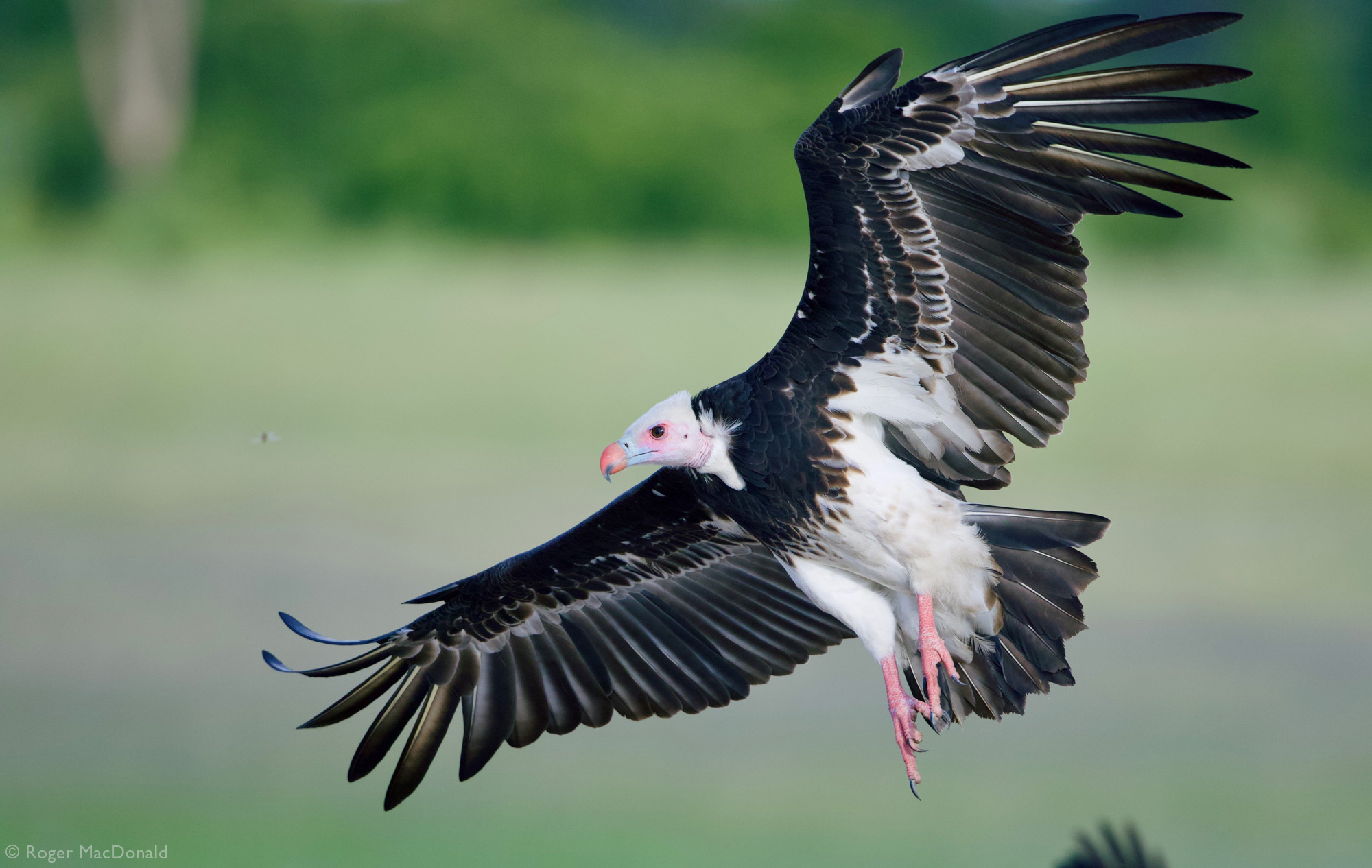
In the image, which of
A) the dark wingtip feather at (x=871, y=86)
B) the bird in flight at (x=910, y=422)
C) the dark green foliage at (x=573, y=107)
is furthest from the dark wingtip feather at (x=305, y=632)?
the dark green foliage at (x=573, y=107)

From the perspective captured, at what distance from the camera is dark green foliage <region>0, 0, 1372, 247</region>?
15.9 metres

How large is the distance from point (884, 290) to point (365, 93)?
12998mm

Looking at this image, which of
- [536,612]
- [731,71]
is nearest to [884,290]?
[536,612]

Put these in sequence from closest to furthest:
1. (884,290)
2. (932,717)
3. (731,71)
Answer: (884,290)
(932,717)
(731,71)

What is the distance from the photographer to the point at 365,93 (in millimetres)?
15992

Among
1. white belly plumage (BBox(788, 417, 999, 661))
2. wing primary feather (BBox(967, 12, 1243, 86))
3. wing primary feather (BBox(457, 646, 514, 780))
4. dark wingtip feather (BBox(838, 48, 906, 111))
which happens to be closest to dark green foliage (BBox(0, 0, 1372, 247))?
wing primary feather (BBox(457, 646, 514, 780))

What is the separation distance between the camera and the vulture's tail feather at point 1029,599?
14.4 ft

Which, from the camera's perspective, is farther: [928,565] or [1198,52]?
[1198,52]

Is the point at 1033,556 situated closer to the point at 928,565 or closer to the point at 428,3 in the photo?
the point at 928,565

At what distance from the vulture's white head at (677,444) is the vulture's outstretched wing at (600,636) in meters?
0.73

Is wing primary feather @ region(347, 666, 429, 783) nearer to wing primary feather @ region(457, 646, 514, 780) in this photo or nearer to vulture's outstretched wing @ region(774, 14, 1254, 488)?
wing primary feather @ region(457, 646, 514, 780)

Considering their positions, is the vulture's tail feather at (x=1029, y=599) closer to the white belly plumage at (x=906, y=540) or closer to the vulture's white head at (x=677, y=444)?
the white belly plumage at (x=906, y=540)

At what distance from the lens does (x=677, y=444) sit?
14.3 ft

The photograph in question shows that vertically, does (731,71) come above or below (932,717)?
above
